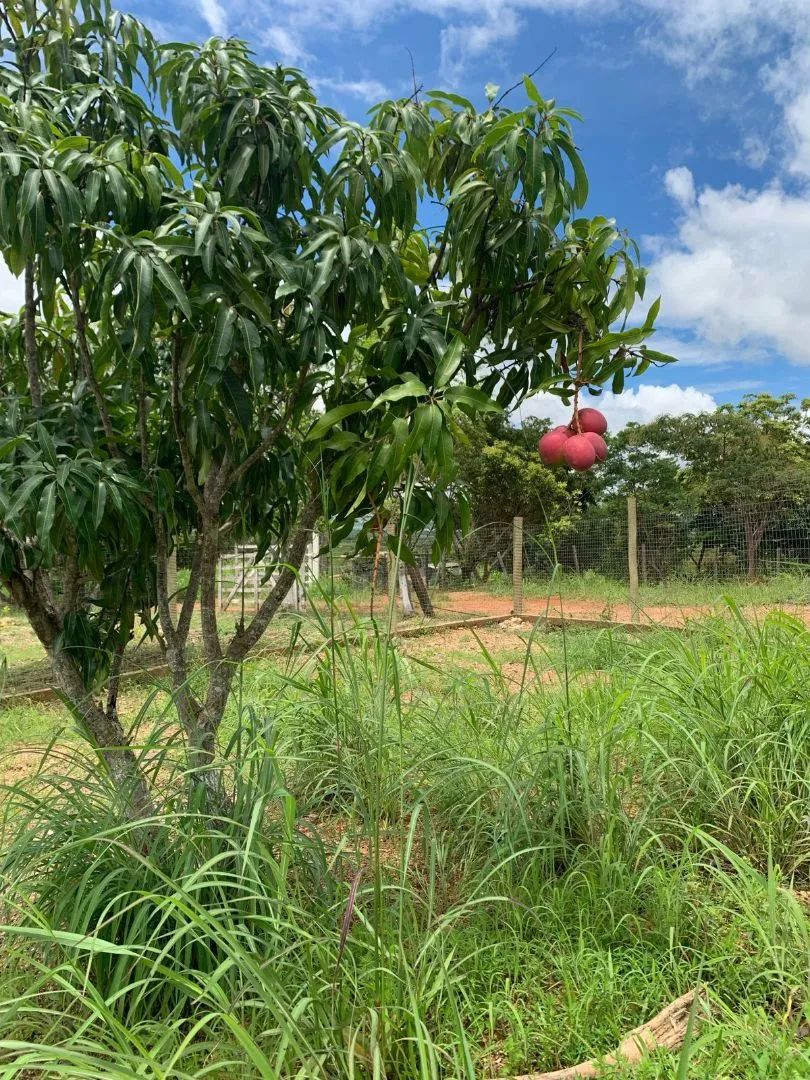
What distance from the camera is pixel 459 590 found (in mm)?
12398

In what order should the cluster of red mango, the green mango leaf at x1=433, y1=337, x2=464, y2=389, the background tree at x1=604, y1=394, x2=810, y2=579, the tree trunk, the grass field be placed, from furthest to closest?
the background tree at x1=604, y1=394, x2=810, y2=579 < the tree trunk < the green mango leaf at x1=433, y1=337, x2=464, y2=389 < the cluster of red mango < the grass field

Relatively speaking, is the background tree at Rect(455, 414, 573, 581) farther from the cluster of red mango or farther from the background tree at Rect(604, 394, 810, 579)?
the cluster of red mango

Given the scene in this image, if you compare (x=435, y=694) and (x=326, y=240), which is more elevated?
(x=326, y=240)

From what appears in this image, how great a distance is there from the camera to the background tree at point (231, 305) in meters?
1.48

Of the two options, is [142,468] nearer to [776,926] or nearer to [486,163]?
[486,163]

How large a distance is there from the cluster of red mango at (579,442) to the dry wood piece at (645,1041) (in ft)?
3.19

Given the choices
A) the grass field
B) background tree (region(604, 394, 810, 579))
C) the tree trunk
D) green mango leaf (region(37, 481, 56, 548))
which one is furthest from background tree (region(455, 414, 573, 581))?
green mango leaf (region(37, 481, 56, 548))

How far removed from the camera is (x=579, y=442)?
141 cm

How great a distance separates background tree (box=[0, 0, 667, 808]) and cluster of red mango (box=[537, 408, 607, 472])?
0.46ft

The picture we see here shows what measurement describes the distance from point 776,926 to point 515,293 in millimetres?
1598

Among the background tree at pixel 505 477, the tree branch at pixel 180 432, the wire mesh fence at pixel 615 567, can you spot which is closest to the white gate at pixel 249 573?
the tree branch at pixel 180 432

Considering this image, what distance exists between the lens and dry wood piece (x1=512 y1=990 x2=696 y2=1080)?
4.18 ft

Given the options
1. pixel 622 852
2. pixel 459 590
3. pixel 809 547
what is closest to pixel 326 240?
pixel 622 852

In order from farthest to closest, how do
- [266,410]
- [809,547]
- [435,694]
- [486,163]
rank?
1. [809,547]
2. [435,694]
3. [266,410]
4. [486,163]
